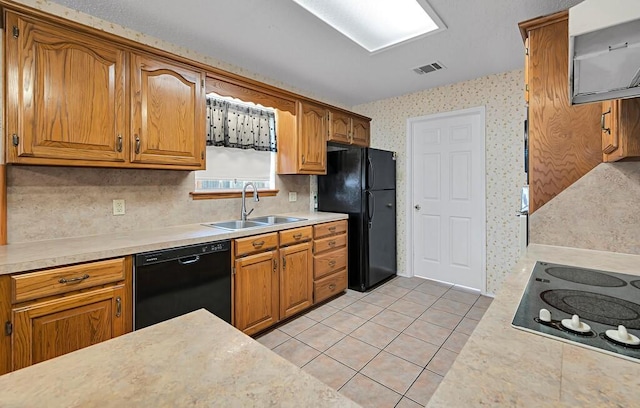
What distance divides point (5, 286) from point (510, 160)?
403 cm

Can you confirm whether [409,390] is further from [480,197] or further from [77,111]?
[77,111]

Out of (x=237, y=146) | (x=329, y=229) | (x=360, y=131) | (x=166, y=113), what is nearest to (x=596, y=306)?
(x=329, y=229)

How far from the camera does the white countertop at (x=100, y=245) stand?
1.46 meters

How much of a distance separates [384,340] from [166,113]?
244 centimetres

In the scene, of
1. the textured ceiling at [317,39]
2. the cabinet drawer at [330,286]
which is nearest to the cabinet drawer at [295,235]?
the cabinet drawer at [330,286]

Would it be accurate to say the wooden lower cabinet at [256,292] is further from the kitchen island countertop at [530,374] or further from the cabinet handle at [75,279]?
the kitchen island countertop at [530,374]

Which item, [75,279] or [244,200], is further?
[244,200]

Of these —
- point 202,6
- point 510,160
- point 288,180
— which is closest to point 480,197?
point 510,160

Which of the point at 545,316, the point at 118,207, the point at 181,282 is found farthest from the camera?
the point at 118,207

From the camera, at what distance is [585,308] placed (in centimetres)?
93

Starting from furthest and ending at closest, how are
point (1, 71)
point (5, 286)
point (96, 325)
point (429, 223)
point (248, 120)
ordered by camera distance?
1. point (429, 223)
2. point (248, 120)
3. point (1, 71)
4. point (96, 325)
5. point (5, 286)

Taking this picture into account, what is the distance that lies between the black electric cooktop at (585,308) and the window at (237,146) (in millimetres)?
2646

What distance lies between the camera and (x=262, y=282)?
2.51 meters

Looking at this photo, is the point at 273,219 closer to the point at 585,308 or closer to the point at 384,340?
the point at 384,340
